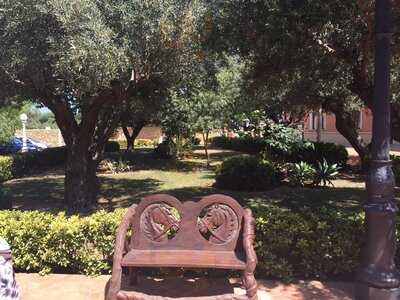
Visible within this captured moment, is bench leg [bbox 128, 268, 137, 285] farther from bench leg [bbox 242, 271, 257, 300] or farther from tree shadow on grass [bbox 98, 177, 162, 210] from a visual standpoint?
tree shadow on grass [bbox 98, 177, 162, 210]

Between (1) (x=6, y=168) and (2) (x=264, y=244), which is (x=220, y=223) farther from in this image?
(1) (x=6, y=168)

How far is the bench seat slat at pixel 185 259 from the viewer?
4.64m

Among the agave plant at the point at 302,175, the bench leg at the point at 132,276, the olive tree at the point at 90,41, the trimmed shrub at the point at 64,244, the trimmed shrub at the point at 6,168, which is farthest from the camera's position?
the trimmed shrub at the point at 6,168

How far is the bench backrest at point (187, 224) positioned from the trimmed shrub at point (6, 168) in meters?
14.0

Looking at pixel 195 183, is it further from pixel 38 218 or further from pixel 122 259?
pixel 122 259

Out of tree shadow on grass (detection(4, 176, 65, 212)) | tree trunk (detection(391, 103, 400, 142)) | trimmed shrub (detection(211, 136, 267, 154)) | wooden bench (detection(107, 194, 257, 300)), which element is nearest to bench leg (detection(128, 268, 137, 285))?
wooden bench (detection(107, 194, 257, 300))

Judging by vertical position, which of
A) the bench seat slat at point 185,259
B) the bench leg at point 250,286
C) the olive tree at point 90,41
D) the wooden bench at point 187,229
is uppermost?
the olive tree at point 90,41

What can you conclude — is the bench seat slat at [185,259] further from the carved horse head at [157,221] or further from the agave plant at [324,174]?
the agave plant at [324,174]

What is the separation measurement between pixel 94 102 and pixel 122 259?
5.88 metres

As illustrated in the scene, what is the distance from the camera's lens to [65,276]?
5.71m

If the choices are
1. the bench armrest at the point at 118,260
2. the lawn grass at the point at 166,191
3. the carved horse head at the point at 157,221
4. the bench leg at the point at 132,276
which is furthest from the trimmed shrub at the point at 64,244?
the lawn grass at the point at 166,191

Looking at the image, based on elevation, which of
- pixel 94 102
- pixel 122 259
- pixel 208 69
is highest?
pixel 208 69

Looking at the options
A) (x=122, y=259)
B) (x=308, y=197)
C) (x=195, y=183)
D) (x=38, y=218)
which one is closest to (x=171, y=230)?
(x=122, y=259)

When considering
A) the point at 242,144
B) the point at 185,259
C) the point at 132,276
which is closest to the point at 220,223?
the point at 185,259
